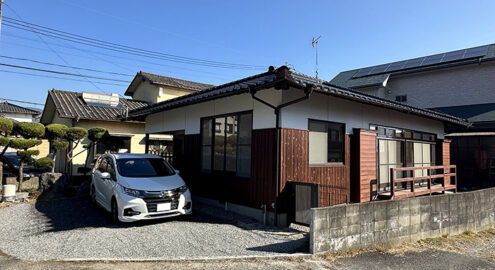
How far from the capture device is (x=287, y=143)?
6148mm

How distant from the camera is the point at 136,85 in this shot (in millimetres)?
19719

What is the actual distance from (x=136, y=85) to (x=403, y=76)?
58.2ft

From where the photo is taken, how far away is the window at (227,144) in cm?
693

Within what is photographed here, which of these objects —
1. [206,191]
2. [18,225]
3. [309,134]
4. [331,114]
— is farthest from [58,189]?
[331,114]

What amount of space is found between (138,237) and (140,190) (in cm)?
101

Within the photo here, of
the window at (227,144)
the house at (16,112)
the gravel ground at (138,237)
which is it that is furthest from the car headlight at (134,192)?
the house at (16,112)

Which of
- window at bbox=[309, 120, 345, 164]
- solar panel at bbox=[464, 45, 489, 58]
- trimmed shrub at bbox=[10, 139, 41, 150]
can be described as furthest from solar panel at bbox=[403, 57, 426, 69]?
trimmed shrub at bbox=[10, 139, 41, 150]

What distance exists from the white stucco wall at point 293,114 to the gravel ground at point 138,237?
2.31 m

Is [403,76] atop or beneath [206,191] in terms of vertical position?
atop

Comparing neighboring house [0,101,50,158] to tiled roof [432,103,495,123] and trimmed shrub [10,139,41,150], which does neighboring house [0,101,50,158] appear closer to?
trimmed shrub [10,139,41,150]

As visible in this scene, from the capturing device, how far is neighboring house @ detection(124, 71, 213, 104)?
56.1 ft

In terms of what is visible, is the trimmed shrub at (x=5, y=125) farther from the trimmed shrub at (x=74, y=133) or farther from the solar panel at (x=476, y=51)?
the solar panel at (x=476, y=51)

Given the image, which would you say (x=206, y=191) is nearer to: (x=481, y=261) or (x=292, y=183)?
(x=292, y=183)

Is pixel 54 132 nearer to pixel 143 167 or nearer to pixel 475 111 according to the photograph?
pixel 143 167
